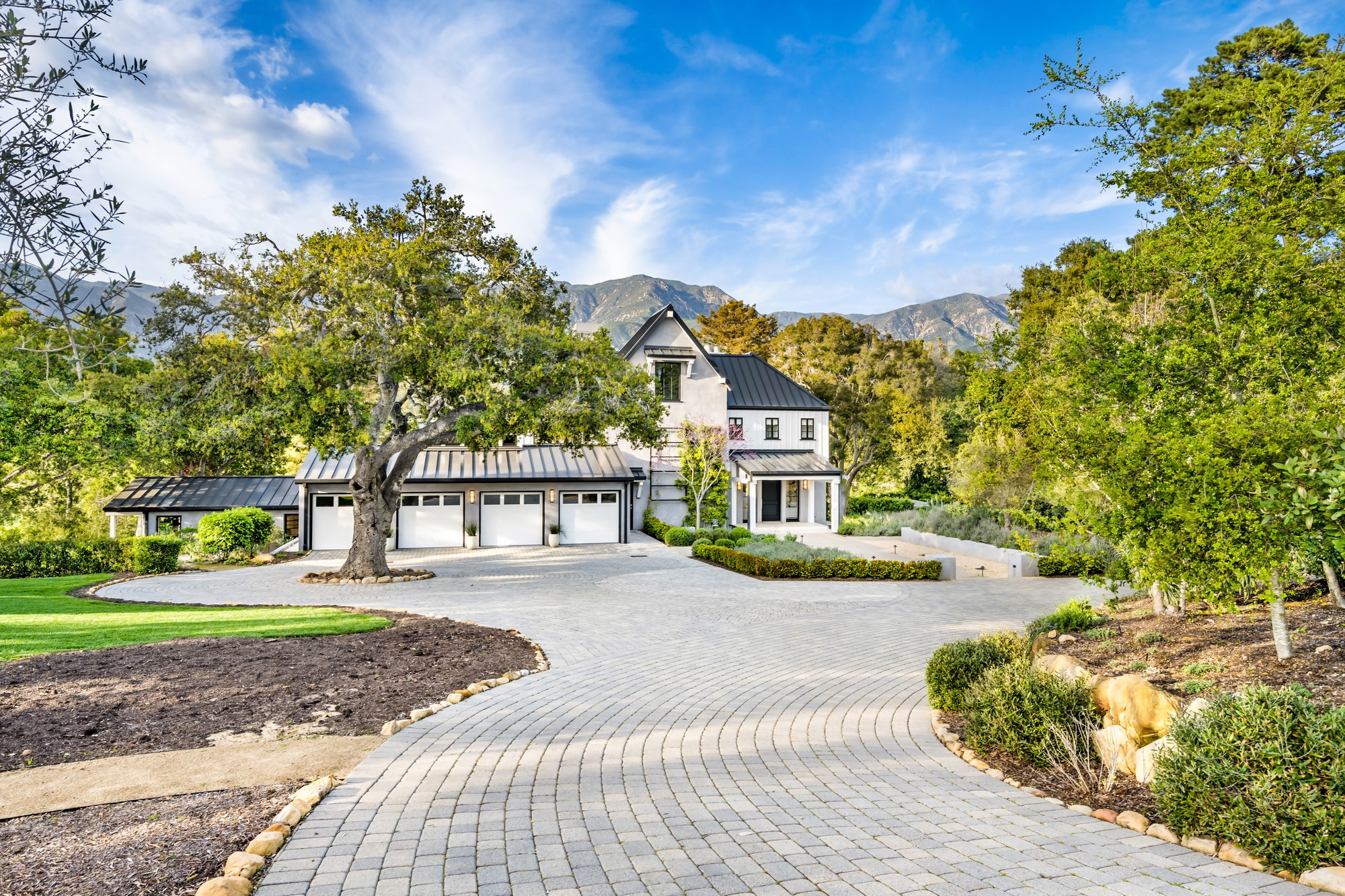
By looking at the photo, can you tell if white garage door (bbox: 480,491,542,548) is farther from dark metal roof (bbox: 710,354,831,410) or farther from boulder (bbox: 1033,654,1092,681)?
boulder (bbox: 1033,654,1092,681)

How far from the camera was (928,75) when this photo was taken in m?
16.3

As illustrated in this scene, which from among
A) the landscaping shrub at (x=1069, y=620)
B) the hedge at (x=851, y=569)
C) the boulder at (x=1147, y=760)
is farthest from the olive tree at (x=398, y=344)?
the boulder at (x=1147, y=760)

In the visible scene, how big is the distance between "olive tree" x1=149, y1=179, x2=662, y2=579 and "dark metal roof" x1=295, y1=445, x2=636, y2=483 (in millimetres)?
7374

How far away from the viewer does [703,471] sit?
29234 millimetres

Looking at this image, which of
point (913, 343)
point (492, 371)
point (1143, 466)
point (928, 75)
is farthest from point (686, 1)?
point (913, 343)

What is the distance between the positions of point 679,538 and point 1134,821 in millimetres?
20778

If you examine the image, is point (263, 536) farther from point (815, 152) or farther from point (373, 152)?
point (815, 152)

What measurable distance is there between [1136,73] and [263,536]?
960 inches

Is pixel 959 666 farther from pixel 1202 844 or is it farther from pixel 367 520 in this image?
pixel 367 520

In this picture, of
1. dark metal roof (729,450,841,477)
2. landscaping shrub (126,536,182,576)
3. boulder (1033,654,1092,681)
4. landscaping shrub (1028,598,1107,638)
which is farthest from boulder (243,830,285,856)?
dark metal roof (729,450,841,477)

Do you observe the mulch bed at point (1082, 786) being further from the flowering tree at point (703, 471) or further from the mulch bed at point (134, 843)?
the flowering tree at point (703, 471)

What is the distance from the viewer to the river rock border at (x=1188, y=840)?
12.4 feet

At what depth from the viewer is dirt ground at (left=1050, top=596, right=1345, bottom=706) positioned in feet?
20.1

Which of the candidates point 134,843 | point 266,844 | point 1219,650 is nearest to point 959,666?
point 1219,650
